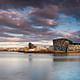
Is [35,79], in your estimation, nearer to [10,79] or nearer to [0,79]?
[10,79]

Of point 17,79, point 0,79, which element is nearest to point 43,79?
point 17,79

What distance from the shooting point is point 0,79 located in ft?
64.8

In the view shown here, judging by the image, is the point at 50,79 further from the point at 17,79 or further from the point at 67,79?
the point at 17,79

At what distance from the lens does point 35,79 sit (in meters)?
19.7

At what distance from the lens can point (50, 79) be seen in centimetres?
1992

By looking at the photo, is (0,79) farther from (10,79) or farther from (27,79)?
(27,79)

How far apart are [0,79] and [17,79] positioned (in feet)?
7.99

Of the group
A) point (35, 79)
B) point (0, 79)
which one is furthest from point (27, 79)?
point (0, 79)

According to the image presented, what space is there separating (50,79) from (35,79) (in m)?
2.13

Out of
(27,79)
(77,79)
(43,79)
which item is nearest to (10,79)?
(27,79)

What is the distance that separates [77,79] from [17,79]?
843 centimetres

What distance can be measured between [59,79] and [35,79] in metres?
3.40

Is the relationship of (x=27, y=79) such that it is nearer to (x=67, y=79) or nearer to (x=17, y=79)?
(x=17, y=79)

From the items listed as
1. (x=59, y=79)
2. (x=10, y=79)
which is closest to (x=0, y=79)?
(x=10, y=79)
